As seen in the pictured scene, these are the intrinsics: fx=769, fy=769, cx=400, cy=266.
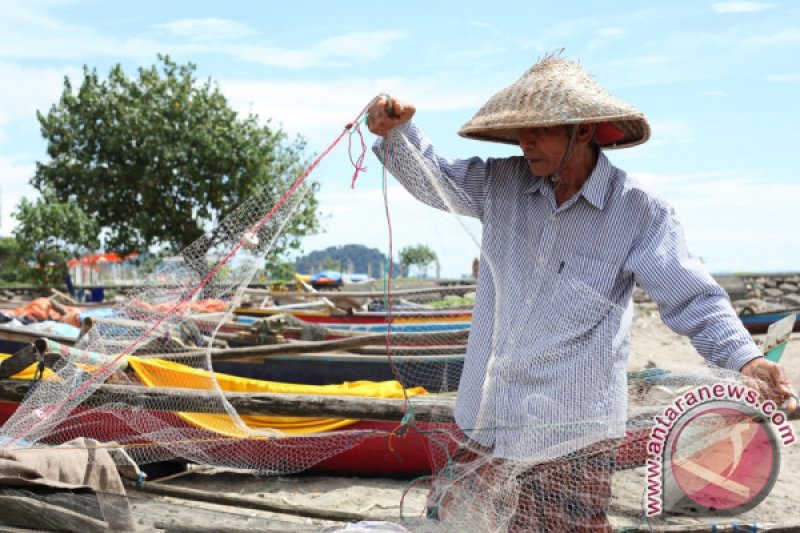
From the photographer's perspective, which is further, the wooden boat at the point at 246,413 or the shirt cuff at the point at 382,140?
the wooden boat at the point at 246,413

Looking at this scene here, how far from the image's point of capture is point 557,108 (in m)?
2.00

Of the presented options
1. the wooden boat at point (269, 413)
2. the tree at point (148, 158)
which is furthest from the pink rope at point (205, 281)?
the tree at point (148, 158)

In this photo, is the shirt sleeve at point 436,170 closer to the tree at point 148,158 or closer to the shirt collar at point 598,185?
the shirt collar at point 598,185

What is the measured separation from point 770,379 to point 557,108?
2.77 feet

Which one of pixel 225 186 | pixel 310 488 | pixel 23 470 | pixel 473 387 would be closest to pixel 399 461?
pixel 310 488

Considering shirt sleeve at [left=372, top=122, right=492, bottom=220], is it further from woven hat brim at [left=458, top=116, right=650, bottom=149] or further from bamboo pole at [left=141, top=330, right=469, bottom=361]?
bamboo pole at [left=141, top=330, right=469, bottom=361]

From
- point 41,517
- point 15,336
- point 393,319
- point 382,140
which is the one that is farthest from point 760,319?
point 41,517

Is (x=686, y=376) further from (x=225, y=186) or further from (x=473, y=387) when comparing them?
(x=225, y=186)

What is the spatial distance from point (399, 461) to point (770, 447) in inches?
111

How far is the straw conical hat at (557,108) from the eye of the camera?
2.00m

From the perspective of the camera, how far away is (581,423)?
6.43 feet

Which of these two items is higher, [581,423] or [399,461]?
[581,423]

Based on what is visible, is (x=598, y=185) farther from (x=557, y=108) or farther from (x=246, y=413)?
(x=246, y=413)

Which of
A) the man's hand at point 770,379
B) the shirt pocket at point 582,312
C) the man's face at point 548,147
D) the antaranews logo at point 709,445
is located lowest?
the antaranews logo at point 709,445
